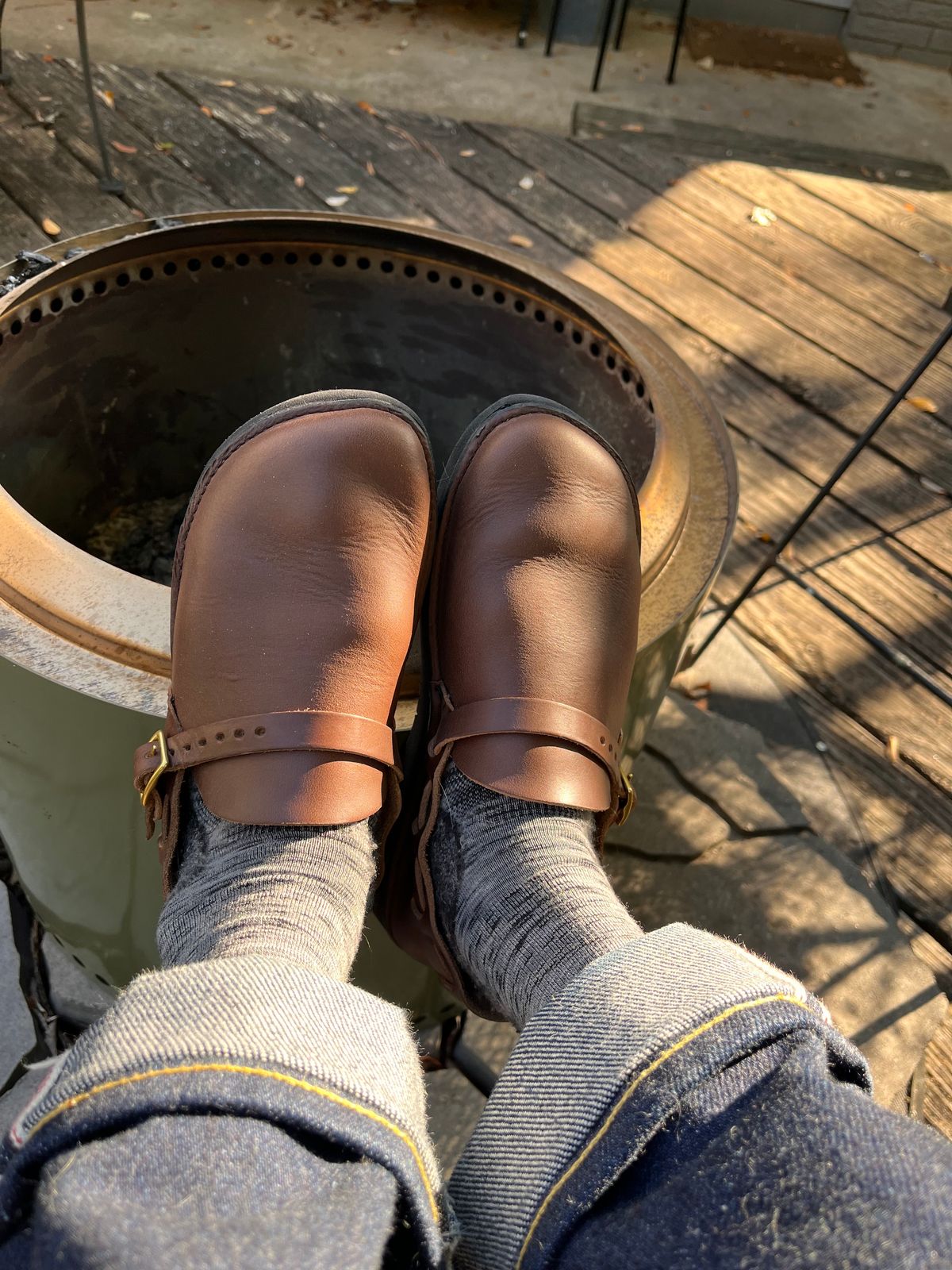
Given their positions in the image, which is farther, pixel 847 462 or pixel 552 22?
pixel 552 22

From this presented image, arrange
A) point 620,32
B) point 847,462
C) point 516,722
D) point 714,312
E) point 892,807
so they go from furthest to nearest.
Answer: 1. point 620,32
2. point 714,312
3. point 892,807
4. point 847,462
5. point 516,722

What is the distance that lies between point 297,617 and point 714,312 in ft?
6.28

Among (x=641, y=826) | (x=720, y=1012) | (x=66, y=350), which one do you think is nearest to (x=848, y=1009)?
(x=641, y=826)

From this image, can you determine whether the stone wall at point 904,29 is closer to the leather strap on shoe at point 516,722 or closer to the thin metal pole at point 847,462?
the thin metal pole at point 847,462

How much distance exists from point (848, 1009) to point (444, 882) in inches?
31.2

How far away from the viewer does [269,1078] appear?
601mm

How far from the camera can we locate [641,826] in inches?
63.9

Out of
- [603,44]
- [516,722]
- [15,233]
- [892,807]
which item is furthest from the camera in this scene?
[603,44]

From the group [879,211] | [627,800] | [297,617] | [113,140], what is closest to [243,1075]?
[297,617]

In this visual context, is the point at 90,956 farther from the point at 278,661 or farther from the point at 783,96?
the point at 783,96

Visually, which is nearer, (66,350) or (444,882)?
(444,882)

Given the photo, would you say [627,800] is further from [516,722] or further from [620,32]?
[620,32]

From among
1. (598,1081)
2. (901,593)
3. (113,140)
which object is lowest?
(901,593)

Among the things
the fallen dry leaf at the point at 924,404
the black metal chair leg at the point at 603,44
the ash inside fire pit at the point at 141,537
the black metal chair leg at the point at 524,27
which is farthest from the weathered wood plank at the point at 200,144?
the fallen dry leaf at the point at 924,404
